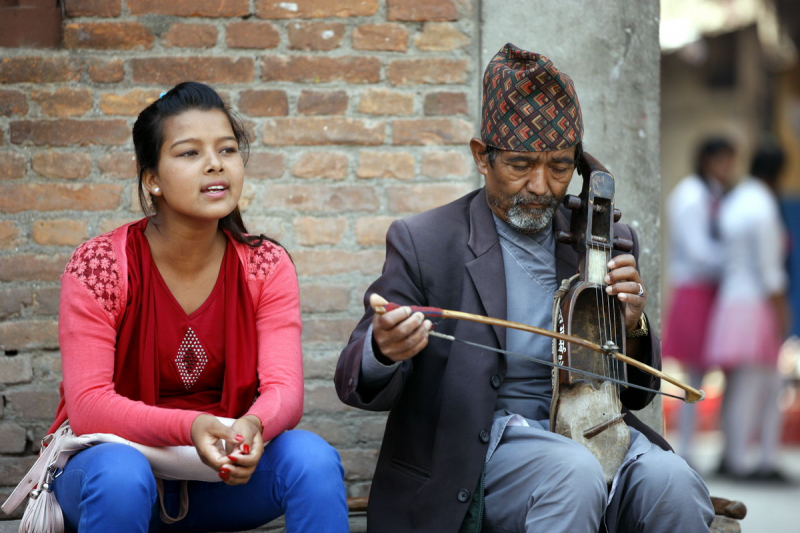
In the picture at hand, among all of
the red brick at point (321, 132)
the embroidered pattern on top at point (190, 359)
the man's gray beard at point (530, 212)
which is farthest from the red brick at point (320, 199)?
the embroidered pattern on top at point (190, 359)

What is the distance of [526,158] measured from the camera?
2.88 meters

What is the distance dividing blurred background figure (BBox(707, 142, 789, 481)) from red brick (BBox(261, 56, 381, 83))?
3419 millimetres

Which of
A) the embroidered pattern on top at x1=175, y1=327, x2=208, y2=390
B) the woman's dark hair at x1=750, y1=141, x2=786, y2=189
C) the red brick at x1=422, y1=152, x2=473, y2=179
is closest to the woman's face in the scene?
the embroidered pattern on top at x1=175, y1=327, x2=208, y2=390

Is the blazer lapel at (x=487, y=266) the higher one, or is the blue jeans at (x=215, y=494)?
the blazer lapel at (x=487, y=266)

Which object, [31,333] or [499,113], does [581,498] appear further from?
[31,333]

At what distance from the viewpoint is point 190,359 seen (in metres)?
2.81

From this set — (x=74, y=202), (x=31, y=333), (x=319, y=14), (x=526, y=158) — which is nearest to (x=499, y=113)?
(x=526, y=158)

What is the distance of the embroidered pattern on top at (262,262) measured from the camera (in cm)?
291

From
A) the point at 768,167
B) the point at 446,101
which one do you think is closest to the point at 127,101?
the point at 446,101

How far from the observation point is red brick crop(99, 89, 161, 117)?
3.54 m

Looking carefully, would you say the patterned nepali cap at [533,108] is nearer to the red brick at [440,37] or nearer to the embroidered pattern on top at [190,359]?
the red brick at [440,37]

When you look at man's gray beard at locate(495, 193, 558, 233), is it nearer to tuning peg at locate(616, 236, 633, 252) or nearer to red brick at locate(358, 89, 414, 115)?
tuning peg at locate(616, 236, 633, 252)

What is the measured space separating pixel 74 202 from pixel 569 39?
188 centimetres

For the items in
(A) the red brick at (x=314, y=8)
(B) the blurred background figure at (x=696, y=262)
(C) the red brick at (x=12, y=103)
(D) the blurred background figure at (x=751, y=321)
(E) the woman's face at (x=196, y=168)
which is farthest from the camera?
(B) the blurred background figure at (x=696, y=262)
